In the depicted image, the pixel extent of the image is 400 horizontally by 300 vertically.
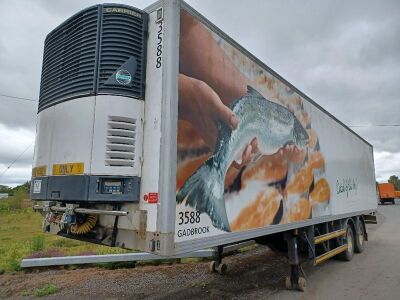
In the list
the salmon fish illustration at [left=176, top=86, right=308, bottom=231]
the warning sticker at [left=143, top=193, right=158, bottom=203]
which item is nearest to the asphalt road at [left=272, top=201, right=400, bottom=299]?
the salmon fish illustration at [left=176, top=86, right=308, bottom=231]

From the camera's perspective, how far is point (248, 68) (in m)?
5.14

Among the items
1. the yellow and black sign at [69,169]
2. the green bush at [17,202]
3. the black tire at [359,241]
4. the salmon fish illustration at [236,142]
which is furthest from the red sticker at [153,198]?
the green bush at [17,202]

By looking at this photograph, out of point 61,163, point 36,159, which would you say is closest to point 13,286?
point 36,159

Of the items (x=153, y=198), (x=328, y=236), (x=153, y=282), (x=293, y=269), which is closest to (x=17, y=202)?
(x=153, y=282)

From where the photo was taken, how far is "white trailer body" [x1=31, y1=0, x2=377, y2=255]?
3592mm

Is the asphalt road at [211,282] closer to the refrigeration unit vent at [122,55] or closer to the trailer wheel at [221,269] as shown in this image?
the trailer wheel at [221,269]

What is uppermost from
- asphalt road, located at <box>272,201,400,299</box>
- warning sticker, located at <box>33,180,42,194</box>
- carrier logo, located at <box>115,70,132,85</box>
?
carrier logo, located at <box>115,70,132,85</box>

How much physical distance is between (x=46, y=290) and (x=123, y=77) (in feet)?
14.1

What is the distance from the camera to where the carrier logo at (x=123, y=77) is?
12.3 feet

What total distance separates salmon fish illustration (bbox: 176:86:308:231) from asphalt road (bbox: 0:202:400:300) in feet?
8.43

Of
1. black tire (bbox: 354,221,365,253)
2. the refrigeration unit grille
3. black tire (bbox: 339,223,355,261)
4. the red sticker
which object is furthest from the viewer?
black tire (bbox: 354,221,365,253)

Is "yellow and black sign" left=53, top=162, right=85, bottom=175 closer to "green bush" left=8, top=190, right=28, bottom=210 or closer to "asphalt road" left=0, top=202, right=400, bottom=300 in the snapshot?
"asphalt road" left=0, top=202, right=400, bottom=300

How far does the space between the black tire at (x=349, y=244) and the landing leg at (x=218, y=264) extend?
150 inches

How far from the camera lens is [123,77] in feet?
12.3
